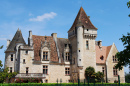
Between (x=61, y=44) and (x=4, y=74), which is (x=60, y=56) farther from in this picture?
(x=4, y=74)

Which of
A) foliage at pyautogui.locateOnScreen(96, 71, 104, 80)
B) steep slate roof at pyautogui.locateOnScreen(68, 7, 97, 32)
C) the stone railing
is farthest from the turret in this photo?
the stone railing

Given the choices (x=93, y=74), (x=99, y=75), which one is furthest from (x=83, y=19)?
(x=99, y=75)

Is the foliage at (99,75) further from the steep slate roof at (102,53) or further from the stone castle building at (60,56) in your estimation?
the steep slate roof at (102,53)

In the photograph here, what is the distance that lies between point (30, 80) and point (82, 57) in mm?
10861

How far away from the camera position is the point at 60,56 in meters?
40.1

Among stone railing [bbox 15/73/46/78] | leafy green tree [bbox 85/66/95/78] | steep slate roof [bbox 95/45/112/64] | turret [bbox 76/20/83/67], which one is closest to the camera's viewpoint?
stone railing [bbox 15/73/46/78]

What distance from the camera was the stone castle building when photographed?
122ft

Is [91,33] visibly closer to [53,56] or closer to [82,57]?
[82,57]

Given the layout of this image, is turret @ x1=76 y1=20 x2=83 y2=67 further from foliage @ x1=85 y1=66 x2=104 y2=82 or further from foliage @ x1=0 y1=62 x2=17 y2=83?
foliage @ x1=0 y1=62 x2=17 y2=83

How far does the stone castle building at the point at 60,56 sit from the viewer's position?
37312 mm

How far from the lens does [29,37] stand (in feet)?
129

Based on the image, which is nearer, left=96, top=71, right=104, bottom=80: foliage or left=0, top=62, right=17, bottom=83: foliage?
left=0, top=62, right=17, bottom=83: foliage

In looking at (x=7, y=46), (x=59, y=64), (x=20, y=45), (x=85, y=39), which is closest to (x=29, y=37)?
(x=20, y=45)

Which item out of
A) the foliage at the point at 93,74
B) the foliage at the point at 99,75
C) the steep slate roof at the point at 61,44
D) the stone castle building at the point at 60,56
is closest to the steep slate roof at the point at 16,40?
the stone castle building at the point at 60,56
